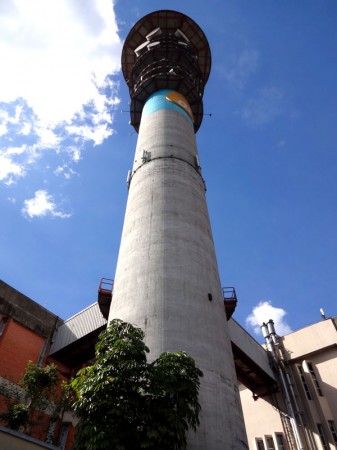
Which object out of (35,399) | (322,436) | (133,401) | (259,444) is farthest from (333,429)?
(133,401)

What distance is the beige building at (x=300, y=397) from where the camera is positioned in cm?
2344

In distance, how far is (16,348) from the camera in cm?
2177

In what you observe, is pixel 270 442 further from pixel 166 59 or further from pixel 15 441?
pixel 166 59

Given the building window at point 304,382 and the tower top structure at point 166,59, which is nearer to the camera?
the building window at point 304,382

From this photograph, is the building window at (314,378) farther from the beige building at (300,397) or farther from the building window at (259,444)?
the building window at (259,444)

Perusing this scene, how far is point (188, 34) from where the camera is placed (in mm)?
34281

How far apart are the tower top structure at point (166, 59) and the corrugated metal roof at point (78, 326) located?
1612cm

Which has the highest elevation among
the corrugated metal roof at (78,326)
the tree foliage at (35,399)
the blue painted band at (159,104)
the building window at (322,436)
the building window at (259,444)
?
the blue painted band at (159,104)

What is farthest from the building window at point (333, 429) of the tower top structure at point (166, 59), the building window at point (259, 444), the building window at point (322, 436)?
the tower top structure at point (166, 59)

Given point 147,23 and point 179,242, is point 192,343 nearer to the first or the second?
point 179,242

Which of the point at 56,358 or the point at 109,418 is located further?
the point at 56,358

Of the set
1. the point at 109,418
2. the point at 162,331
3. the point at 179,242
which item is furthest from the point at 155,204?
the point at 109,418

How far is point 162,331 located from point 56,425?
13116mm

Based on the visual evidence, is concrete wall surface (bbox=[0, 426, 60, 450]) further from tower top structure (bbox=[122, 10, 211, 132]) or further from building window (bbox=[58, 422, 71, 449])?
tower top structure (bbox=[122, 10, 211, 132])
